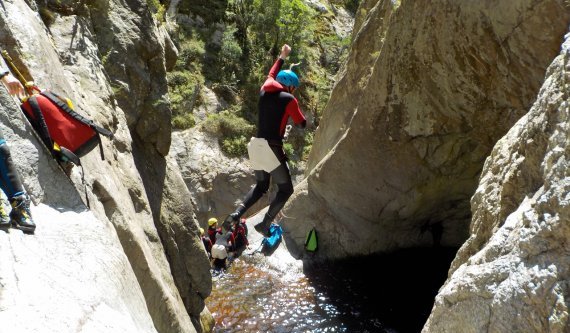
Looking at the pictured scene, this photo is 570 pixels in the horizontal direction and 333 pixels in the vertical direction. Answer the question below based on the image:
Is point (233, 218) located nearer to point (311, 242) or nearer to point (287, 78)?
point (287, 78)

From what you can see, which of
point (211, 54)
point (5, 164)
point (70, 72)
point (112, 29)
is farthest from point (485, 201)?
point (211, 54)

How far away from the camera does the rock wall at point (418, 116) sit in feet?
25.3

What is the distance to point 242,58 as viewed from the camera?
25.0 meters

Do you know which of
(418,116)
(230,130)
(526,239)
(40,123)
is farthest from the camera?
(230,130)

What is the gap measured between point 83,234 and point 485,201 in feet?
12.6

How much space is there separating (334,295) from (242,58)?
54.6 ft

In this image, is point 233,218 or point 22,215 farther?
point 233,218

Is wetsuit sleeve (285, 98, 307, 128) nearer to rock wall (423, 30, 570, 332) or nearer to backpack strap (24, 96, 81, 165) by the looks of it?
rock wall (423, 30, 570, 332)

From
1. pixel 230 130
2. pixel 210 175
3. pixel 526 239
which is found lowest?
pixel 210 175

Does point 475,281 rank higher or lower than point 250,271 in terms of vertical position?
higher

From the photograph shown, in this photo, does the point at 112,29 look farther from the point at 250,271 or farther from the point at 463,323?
the point at 463,323

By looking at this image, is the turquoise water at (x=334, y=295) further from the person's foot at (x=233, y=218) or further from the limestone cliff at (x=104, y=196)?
the person's foot at (x=233, y=218)

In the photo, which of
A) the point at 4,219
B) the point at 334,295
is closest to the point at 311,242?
the point at 334,295

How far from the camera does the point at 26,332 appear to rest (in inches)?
107
